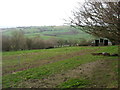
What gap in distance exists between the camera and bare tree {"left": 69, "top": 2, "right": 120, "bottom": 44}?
269 inches

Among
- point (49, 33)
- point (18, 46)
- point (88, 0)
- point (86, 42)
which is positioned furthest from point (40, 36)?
point (88, 0)

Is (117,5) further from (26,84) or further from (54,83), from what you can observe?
(26,84)

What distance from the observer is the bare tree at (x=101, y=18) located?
22.4ft

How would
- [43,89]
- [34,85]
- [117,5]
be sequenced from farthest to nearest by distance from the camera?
[117,5]
[34,85]
[43,89]

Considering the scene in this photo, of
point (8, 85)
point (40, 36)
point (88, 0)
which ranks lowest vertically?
point (8, 85)

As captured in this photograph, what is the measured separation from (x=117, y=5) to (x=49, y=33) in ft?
64.0

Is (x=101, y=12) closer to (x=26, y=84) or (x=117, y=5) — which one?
(x=117, y=5)

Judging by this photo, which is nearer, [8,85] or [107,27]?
[8,85]

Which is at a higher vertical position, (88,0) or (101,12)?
(88,0)

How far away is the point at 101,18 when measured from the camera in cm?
796

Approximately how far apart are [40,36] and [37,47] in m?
2.63

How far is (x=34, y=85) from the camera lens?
18.4ft

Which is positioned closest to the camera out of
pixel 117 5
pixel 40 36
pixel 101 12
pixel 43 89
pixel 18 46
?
pixel 43 89

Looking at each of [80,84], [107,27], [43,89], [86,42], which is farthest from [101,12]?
[86,42]
